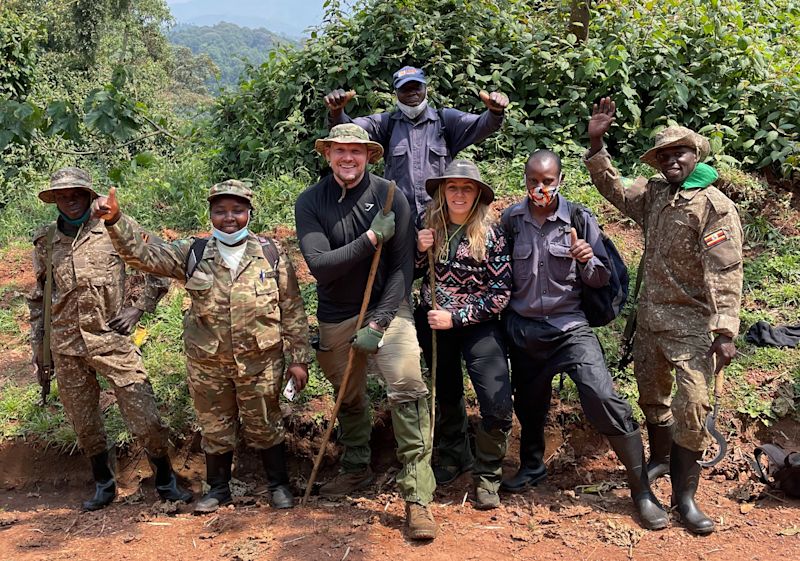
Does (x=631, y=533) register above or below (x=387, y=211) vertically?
below

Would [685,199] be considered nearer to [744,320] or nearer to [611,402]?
[611,402]

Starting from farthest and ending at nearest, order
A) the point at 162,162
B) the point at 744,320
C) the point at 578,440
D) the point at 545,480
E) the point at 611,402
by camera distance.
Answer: the point at 162,162, the point at 744,320, the point at 578,440, the point at 545,480, the point at 611,402

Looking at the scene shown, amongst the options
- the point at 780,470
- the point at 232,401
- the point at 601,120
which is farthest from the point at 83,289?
the point at 780,470

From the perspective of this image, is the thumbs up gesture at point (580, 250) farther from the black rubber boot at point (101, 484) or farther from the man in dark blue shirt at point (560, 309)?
the black rubber boot at point (101, 484)

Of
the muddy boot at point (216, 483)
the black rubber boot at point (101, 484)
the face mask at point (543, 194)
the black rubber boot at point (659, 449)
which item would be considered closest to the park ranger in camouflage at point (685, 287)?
the black rubber boot at point (659, 449)

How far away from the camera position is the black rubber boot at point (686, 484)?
13.4ft

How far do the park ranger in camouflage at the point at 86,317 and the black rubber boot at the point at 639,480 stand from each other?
9.64ft

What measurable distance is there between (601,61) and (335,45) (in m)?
3.20

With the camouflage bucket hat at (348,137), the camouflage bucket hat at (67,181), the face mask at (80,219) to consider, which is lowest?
the face mask at (80,219)

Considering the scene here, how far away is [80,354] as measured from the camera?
4.64 m

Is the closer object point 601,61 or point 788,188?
point 788,188

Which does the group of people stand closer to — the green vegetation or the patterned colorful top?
the patterned colorful top

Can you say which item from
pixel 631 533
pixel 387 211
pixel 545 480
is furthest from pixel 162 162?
pixel 631 533

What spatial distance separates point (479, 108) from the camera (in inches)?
334
